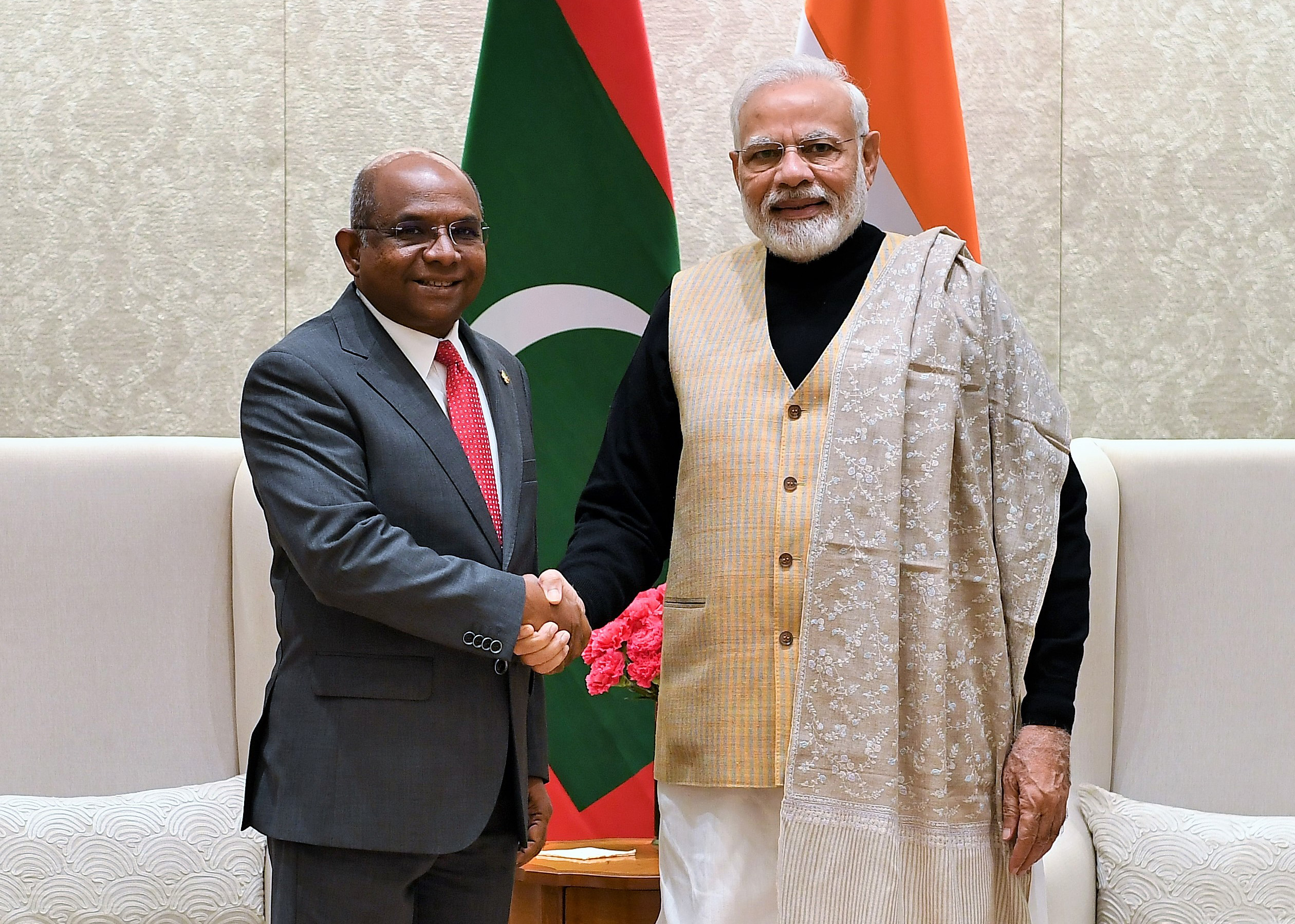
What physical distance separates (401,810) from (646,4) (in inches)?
82.7

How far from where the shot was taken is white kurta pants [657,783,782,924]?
161 centimetres

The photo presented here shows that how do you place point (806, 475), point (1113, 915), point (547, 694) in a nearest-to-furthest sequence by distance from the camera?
point (806, 475), point (1113, 915), point (547, 694)

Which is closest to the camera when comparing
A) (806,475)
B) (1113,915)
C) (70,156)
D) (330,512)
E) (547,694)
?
(330,512)

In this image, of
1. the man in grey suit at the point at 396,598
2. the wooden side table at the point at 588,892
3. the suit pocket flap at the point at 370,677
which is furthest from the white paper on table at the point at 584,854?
the suit pocket flap at the point at 370,677

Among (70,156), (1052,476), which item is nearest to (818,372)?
(1052,476)

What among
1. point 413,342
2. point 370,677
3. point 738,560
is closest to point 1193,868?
point 738,560

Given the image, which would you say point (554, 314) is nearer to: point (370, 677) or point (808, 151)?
point (808, 151)

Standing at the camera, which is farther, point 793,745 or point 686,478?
point 686,478

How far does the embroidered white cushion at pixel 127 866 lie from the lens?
2346mm

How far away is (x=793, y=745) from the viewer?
1.57 metres

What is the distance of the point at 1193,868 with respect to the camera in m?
2.35

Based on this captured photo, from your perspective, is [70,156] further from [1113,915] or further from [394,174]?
[1113,915]

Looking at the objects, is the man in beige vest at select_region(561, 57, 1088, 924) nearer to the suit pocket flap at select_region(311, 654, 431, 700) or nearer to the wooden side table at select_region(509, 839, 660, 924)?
the suit pocket flap at select_region(311, 654, 431, 700)

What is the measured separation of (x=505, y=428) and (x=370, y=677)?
0.40 metres
